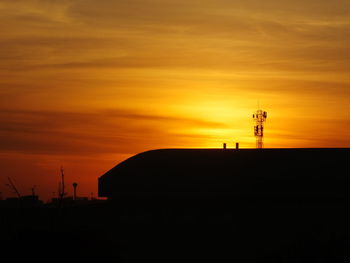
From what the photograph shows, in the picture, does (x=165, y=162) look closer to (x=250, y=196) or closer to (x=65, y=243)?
(x=250, y=196)

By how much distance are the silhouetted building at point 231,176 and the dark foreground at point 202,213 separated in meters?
0.05

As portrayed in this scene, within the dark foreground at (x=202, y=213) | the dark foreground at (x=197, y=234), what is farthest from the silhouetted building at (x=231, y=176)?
the dark foreground at (x=197, y=234)

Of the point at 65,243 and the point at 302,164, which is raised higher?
the point at 302,164

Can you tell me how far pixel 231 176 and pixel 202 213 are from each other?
2.60 meters

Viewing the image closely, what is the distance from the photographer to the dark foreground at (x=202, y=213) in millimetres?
→ 30156

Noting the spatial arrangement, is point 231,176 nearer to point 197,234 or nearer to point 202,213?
point 202,213

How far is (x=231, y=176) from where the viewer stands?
1390 inches

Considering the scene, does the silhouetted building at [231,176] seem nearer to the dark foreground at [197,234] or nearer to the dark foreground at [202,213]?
the dark foreground at [202,213]

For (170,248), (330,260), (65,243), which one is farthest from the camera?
(170,248)

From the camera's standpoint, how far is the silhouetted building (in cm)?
3456

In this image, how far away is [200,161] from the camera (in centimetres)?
3659

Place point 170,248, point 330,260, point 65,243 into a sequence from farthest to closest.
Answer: point 170,248 → point 65,243 → point 330,260

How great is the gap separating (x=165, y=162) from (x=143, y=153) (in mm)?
1448

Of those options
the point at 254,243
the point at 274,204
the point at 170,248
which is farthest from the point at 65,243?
the point at 274,204
